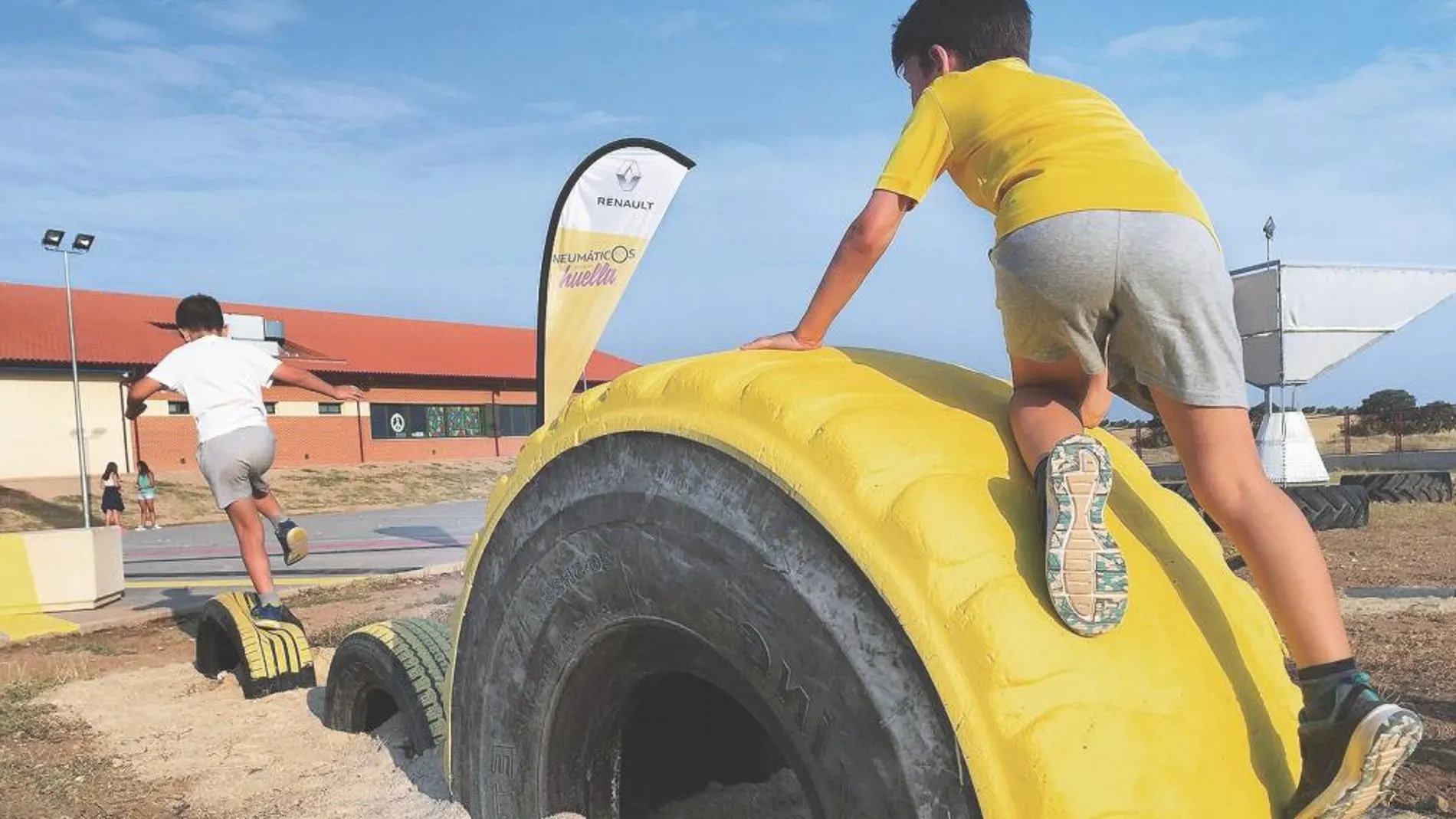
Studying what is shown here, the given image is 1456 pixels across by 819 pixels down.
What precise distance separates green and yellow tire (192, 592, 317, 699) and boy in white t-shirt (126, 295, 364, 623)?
0.23 meters

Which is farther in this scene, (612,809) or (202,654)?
(202,654)

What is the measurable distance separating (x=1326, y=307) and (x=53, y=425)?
104 feet

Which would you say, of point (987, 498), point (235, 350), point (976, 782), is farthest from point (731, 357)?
point (235, 350)

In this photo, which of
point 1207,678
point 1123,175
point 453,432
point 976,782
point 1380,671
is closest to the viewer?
point 976,782

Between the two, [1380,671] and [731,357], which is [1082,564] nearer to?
[731,357]

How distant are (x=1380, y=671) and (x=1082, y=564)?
444cm

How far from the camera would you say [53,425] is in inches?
1128

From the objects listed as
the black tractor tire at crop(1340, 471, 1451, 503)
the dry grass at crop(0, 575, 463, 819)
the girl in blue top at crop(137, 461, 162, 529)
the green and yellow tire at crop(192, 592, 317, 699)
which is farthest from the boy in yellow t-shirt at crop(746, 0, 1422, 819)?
the girl in blue top at crop(137, 461, 162, 529)

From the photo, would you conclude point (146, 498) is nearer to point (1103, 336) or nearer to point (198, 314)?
point (198, 314)

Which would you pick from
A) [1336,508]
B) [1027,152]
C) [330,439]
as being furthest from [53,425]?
[1027,152]

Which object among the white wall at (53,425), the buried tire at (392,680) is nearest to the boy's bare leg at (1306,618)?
the buried tire at (392,680)

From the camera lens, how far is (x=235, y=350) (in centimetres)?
575

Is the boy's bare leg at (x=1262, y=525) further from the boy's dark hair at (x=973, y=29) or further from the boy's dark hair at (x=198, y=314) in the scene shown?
the boy's dark hair at (x=198, y=314)

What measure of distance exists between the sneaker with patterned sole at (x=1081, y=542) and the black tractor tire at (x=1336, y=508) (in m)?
11.7
